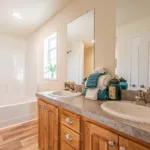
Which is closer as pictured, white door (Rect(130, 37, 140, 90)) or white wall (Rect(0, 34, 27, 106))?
white door (Rect(130, 37, 140, 90))

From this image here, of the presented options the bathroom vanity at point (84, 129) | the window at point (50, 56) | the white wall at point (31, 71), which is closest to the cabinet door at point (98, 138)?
the bathroom vanity at point (84, 129)

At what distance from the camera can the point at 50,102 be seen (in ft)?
4.48

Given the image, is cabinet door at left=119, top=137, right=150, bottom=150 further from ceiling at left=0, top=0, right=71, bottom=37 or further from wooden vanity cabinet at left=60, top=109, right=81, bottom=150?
ceiling at left=0, top=0, right=71, bottom=37

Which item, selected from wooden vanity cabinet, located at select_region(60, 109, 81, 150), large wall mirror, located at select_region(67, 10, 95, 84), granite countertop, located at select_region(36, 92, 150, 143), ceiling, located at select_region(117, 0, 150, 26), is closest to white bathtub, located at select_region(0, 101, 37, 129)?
large wall mirror, located at select_region(67, 10, 95, 84)

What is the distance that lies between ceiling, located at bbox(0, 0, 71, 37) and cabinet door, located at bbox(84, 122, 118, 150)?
1.91m

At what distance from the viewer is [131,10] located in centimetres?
121

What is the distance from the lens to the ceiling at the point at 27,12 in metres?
1.93

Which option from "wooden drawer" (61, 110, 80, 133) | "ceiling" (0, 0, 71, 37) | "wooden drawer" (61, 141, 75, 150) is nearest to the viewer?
"wooden drawer" (61, 110, 80, 133)

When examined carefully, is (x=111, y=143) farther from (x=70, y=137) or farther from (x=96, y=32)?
(x=96, y=32)

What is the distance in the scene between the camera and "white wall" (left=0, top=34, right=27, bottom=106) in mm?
3344

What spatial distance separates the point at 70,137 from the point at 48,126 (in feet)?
1.46

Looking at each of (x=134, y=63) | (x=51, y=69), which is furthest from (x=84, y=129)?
(x=51, y=69)

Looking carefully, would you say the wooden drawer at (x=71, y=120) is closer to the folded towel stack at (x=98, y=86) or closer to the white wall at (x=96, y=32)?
the folded towel stack at (x=98, y=86)

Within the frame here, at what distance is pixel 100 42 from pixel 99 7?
0.44 meters
